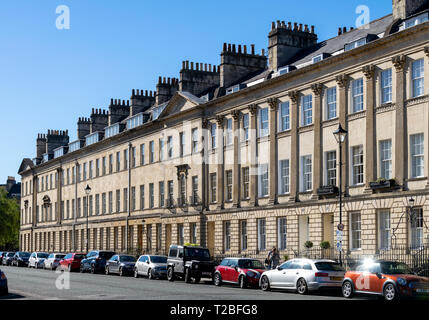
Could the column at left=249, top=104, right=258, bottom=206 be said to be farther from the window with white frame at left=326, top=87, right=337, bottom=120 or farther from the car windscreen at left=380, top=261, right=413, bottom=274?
the car windscreen at left=380, top=261, right=413, bottom=274

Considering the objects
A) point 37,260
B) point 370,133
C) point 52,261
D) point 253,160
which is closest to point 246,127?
point 253,160

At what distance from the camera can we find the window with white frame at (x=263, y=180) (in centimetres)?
5016

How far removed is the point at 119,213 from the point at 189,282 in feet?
116

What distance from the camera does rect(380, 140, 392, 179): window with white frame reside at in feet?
129

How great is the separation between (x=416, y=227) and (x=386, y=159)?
13.7 ft

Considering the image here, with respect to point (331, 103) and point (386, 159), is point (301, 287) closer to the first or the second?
point (386, 159)

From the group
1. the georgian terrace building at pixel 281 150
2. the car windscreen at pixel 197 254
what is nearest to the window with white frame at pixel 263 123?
the georgian terrace building at pixel 281 150

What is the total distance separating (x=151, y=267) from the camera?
43656mm

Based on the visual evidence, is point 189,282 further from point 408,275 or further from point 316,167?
point 408,275

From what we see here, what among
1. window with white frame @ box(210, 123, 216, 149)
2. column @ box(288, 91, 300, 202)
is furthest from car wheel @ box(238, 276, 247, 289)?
window with white frame @ box(210, 123, 216, 149)

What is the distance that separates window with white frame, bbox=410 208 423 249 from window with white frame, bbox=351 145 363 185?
15.5 feet

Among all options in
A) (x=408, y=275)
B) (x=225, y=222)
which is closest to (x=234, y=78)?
(x=225, y=222)

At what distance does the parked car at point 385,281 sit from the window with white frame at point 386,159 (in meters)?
11.9
